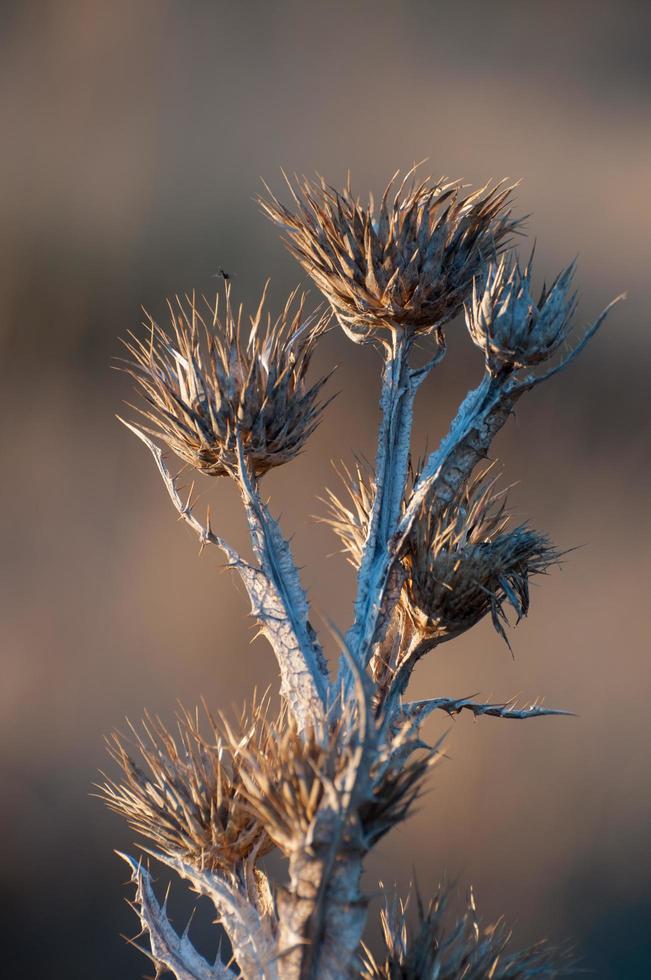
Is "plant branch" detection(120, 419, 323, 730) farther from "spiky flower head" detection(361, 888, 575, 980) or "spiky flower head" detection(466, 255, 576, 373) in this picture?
"spiky flower head" detection(466, 255, 576, 373)

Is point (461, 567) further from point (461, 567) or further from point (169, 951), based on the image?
point (169, 951)

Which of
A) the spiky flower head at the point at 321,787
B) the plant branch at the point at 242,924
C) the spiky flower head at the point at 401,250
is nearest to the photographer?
the spiky flower head at the point at 321,787

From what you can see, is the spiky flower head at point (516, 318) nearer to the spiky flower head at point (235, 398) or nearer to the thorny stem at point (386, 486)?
the thorny stem at point (386, 486)

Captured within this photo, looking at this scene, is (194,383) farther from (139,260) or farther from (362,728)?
(139,260)

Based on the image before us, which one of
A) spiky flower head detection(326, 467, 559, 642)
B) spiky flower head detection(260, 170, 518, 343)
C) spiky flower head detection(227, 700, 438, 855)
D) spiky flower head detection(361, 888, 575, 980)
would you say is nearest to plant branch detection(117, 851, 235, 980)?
spiky flower head detection(361, 888, 575, 980)

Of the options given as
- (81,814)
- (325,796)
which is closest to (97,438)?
(81,814)

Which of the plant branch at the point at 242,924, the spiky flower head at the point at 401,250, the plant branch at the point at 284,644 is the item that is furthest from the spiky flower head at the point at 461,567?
the plant branch at the point at 242,924

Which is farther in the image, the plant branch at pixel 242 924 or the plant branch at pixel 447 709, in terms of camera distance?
the plant branch at pixel 447 709
